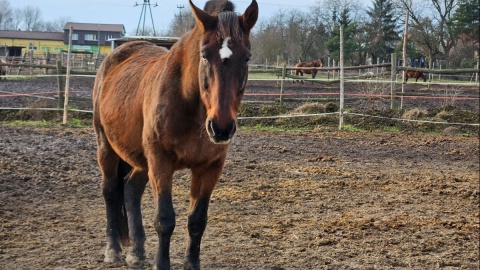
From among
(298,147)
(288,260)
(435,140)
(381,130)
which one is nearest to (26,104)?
(298,147)

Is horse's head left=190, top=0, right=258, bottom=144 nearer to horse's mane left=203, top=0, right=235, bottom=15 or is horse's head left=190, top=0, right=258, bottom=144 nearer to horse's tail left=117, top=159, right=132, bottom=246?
horse's mane left=203, top=0, right=235, bottom=15

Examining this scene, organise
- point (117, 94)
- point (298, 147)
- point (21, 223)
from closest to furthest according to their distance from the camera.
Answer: point (117, 94)
point (21, 223)
point (298, 147)

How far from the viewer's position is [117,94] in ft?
14.9

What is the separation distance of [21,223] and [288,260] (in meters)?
2.57

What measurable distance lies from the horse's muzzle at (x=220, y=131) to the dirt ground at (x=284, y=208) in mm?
1446

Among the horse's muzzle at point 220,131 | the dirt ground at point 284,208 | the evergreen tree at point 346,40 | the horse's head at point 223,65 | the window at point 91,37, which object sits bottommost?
the dirt ground at point 284,208

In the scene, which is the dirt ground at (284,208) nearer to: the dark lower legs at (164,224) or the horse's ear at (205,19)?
the dark lower legs at (164,224)

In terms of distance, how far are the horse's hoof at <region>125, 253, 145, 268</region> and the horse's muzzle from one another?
164 cm

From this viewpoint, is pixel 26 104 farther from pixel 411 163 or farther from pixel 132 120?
pixel 132 120

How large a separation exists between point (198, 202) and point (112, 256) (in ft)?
3.14

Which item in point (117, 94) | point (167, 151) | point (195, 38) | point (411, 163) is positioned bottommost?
point (411, 163)

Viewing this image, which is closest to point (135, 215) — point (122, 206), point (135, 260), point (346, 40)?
point (122, 206)

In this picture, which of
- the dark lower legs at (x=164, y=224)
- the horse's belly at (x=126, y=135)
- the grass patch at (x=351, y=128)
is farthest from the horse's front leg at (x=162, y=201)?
the grass patch at (x=351, y=128)

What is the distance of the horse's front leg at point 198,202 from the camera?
381cm
